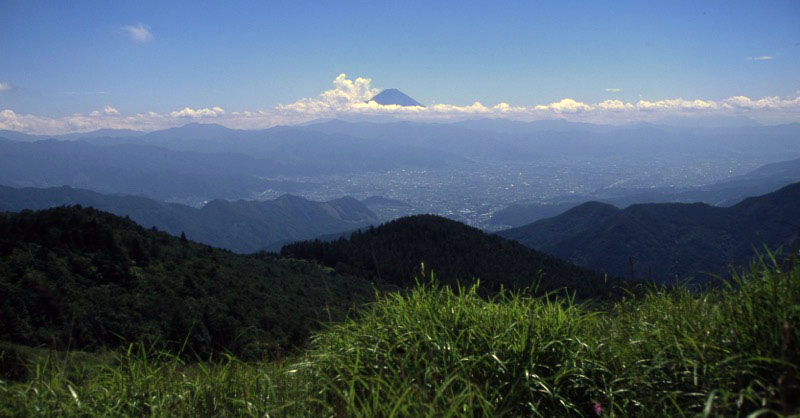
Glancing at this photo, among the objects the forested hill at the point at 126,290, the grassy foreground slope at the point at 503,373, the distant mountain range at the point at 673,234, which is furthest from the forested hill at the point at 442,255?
the distant mountain range at the point at 673,234

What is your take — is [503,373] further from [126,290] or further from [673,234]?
[673,234]

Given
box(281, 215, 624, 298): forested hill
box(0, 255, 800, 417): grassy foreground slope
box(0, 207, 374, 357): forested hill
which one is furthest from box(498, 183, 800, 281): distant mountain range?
box(0, 255, 800, 417): grassy foreground slope

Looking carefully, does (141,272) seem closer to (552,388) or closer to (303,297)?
(303,297)

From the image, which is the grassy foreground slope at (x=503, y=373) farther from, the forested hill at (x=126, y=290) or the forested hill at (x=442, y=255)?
the forested hill at (x=442, y=255)

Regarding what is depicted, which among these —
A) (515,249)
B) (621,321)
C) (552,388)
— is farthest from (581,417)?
(515,249)

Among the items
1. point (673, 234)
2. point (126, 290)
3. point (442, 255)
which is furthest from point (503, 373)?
point (673, 234)

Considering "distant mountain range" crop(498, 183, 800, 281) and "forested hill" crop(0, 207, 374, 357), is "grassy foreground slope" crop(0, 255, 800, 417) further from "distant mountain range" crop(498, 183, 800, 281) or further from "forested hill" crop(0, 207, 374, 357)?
"distant mountain range" crop(498, 183, 800, 281)
